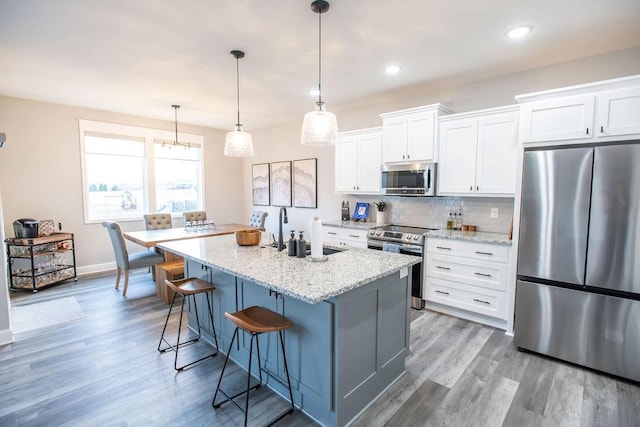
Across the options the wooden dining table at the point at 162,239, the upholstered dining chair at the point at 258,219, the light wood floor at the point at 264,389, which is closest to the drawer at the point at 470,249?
the light wood floor at the point at 264,389

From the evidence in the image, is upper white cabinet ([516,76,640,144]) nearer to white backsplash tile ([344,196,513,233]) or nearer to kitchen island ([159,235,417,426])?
white backsplash tile ([344,196,513,233])

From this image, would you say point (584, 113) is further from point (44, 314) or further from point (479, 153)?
point (44, 314)

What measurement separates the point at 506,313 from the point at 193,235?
3907 mm

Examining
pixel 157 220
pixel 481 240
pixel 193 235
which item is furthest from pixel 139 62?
pixel 481 240

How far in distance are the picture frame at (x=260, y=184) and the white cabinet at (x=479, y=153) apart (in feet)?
12.6

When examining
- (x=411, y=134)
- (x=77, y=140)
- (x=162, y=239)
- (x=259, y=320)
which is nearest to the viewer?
(x=259, y=320)

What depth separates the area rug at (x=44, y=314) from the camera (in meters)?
3.23

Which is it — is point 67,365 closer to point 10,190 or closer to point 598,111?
point 10,190

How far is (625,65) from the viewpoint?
283cm

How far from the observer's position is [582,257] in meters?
2.45

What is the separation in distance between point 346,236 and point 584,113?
9.26 feet

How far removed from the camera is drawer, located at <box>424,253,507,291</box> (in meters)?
3.09

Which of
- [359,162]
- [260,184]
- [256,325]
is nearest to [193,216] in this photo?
[260,184]

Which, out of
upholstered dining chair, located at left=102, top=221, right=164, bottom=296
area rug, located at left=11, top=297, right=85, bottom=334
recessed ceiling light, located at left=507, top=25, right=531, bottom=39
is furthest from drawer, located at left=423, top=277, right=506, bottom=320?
area rug, located at left=11, top=297, right=85, bottom=334
